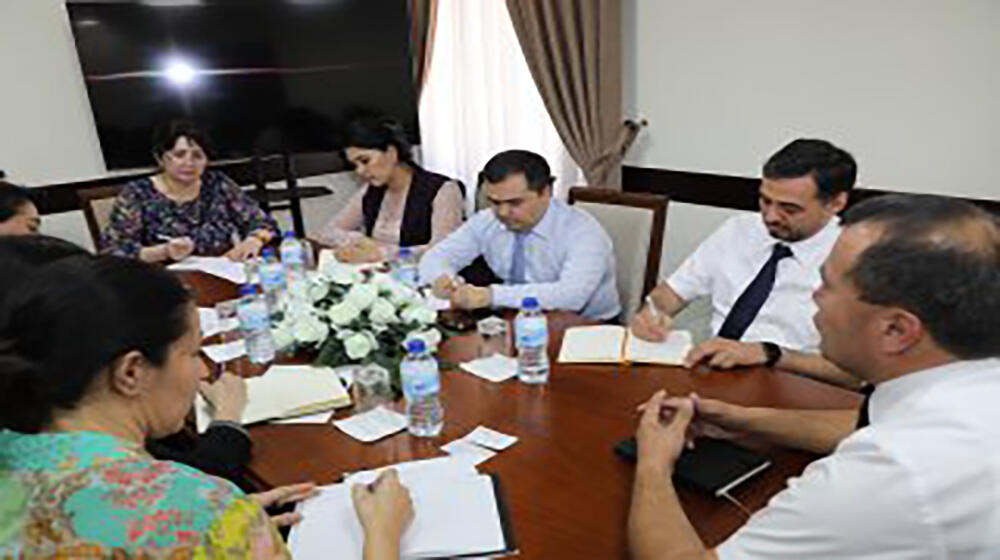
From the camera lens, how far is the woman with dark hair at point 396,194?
3012mm

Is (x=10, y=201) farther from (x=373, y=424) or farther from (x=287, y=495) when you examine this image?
(x=287, y=495)

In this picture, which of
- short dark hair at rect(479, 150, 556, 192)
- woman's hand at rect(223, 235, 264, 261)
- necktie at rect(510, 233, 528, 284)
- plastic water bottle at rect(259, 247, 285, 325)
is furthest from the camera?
woman's hand at rect(223, 235, 264, 261)

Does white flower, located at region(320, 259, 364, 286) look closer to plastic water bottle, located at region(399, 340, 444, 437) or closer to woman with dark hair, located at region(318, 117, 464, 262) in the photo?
plastic water bottle, located at region(399, 340, 444, 437)

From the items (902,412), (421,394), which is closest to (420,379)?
(421,394)

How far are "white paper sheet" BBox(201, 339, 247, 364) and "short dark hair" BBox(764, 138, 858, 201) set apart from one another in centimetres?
152

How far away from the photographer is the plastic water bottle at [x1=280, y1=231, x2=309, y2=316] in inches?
77.0

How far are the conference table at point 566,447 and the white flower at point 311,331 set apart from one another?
11.7 inches

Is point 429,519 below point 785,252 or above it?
below

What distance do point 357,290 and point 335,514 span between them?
2.22 feet

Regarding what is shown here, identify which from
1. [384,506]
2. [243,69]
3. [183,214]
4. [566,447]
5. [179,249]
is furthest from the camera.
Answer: [243,69]

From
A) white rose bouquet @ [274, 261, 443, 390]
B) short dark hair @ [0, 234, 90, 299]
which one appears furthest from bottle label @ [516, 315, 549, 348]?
short dark hair @ [0, 234, 90, 299]

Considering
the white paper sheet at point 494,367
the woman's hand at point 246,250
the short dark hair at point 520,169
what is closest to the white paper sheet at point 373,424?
the white paper sheet at point 494,367

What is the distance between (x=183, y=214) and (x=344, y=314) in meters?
1.76

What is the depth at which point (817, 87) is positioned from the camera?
292cm
